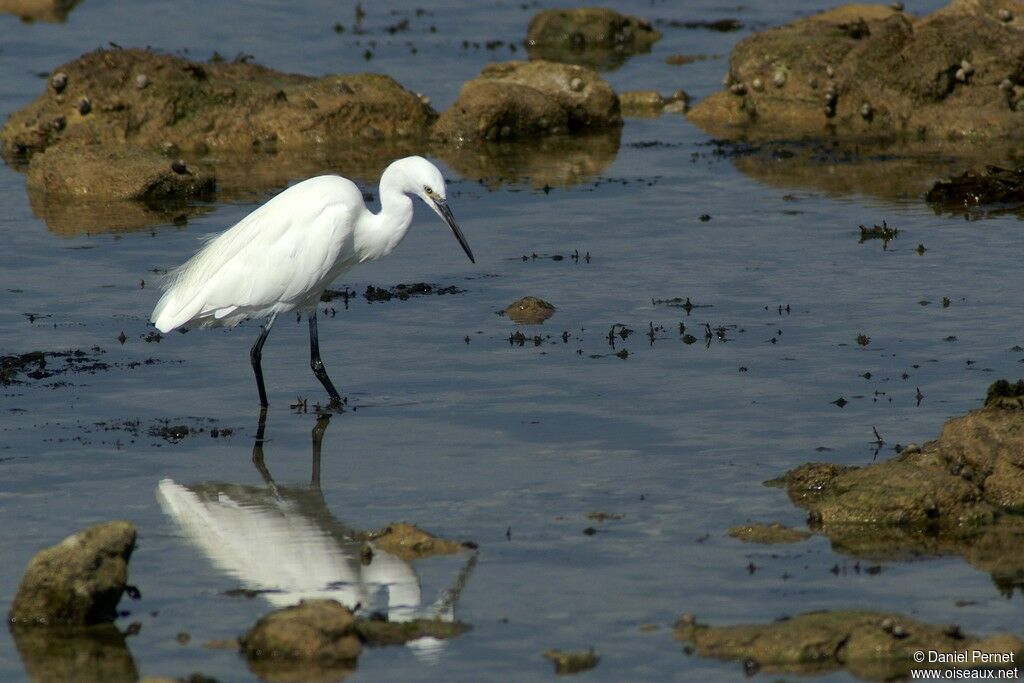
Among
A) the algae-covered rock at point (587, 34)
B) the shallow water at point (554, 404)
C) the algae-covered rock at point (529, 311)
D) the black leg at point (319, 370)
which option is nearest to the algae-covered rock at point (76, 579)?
the shallow water at point (554, 404)

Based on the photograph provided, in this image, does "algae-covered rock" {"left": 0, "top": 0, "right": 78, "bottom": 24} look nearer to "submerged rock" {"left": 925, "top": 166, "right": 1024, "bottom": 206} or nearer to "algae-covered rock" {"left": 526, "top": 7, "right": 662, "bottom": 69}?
"algae-covered rock" {"left": 526, "top": 7, "right": 662, "bottom": 69}

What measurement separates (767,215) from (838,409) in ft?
20.9

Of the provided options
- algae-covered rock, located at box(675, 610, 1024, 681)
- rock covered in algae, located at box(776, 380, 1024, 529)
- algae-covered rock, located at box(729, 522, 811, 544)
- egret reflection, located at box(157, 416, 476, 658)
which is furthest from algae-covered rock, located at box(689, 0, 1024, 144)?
algae-covered rock, located at box(675, 610, 1024, 681)

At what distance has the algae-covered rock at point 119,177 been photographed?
1712cm

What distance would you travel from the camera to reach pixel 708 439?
937cm

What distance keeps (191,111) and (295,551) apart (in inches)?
543

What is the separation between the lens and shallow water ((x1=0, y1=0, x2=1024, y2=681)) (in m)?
6.97

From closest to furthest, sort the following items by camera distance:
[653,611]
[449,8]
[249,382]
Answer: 1. [653,611]
2. [249,382]
3. [449,8]

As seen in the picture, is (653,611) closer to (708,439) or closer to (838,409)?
(708,439)

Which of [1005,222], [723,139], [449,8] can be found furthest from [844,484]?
[449,8]

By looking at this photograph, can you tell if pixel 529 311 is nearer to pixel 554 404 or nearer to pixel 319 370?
pixel 554 404

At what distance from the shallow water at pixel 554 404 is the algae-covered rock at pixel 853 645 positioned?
0.14 m

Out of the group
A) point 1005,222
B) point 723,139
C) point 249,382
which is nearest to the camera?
point 249,382

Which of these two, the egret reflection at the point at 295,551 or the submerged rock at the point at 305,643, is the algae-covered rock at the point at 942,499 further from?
the submerged rock at the point at 305,643
